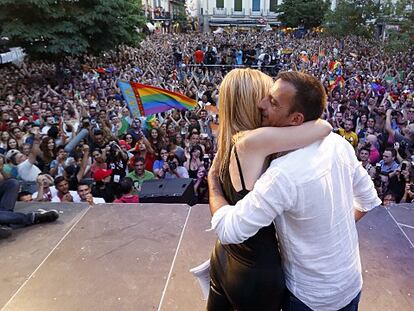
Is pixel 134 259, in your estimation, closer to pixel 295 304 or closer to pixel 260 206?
pixel 295 304

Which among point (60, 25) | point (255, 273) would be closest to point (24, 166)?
point (255, 273)

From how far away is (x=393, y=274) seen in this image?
2.81m

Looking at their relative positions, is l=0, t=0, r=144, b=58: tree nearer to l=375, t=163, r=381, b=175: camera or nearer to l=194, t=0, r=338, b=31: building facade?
l=375, t=163, r=381, b=175: camera

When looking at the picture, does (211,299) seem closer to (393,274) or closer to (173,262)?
(173,262)

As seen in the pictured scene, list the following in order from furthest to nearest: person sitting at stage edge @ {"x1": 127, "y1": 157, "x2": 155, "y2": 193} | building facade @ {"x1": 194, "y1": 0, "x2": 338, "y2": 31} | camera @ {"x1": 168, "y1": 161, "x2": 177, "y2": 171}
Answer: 1. building facade @ {"x1": 194, "y1": 0, "x2": 338, "y2": 31}
2. camera @ {"x1": 168, "y1": 161, "x2": 177, "y2": 171}
3. person sitting at stage edge @ {"x1": 127, "y1": 157, "x2": 155, "y2": 193}

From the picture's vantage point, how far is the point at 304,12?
49.9 meters

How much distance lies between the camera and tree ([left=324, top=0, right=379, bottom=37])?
2791 cm

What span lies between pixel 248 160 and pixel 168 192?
3.28m

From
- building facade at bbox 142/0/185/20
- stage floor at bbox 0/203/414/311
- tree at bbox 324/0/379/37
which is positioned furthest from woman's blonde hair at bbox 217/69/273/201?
building facade at bbox 142/0/185/20

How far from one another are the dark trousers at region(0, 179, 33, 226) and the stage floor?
0.28 feet

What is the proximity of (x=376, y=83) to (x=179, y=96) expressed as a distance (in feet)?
26.7

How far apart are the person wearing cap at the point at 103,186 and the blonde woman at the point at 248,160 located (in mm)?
4294

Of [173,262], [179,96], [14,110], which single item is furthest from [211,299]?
[14,110]

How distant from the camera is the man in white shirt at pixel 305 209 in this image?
1.32 meters
